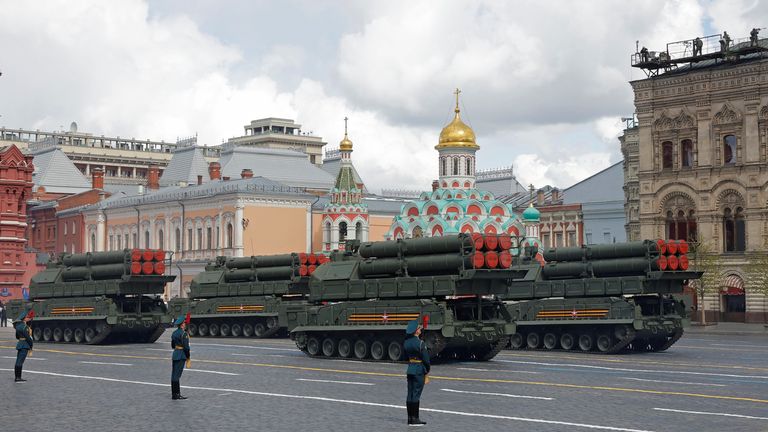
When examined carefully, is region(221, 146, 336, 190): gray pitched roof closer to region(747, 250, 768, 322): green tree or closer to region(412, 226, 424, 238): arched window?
region(412, 226, 424, 238): arched window

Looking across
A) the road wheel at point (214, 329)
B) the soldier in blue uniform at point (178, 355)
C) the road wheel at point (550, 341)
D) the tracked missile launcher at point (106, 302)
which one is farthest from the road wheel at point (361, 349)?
the road wheel at point (214, 329)

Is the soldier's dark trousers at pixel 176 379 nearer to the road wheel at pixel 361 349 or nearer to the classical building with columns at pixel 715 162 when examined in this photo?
the road wheel at pixel 361 349

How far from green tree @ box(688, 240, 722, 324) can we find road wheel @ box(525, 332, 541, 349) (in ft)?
61.4

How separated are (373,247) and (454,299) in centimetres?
327

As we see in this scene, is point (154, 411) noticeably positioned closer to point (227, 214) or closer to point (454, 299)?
point (454, 299)

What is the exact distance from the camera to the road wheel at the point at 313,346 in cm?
3214

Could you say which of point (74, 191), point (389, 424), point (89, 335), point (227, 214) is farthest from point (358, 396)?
point (74, 191)

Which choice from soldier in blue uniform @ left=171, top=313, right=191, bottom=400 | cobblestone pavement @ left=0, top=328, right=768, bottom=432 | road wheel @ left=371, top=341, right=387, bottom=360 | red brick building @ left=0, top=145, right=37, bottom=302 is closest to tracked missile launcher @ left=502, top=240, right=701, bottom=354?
cobblestone pavement @ left=0, top=328, right=768, bottom=432

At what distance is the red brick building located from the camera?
67.8 m

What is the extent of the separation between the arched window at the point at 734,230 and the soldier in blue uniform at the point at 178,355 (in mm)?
38920

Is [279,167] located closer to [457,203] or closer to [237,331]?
[457,203]


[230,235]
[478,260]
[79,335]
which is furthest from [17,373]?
[230,235]

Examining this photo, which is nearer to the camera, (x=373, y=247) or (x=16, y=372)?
(x=16, y=372)

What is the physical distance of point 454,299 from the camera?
3011cm
